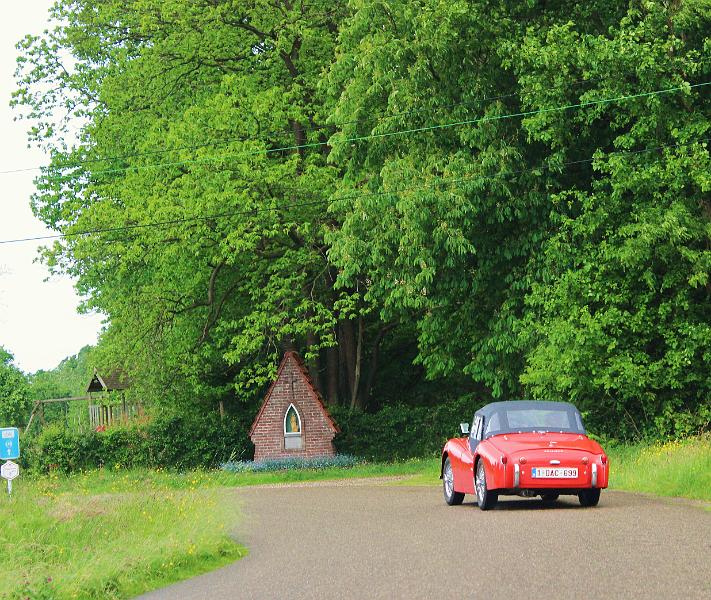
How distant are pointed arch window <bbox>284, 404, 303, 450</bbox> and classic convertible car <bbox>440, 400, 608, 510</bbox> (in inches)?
862

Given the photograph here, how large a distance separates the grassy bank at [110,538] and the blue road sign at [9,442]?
27.1 feet

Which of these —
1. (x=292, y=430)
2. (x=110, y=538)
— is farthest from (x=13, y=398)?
(x=110, y=538)

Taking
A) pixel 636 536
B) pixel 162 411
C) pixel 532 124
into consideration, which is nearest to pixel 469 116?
pixel 532 124

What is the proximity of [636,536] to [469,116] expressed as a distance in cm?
1997

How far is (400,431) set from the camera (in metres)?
42.6

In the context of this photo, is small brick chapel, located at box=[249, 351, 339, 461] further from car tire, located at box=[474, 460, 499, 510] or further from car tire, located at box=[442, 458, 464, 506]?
car tire, located at box=[474, 460, 499, 510]

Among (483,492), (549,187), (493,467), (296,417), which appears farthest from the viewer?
(296,417)

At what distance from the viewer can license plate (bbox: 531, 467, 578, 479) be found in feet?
59.4

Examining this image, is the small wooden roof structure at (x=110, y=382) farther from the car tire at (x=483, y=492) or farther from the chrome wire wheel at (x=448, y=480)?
the car tire at (x=483, y=492)

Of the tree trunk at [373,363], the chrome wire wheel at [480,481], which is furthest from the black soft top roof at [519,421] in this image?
the tree trunk at [373,363]

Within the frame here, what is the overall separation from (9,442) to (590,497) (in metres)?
14.6

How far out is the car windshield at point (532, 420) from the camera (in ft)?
63.9

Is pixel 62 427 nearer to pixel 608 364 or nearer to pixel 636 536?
pixel 608 364

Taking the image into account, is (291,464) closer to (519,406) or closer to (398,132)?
(398,132)
